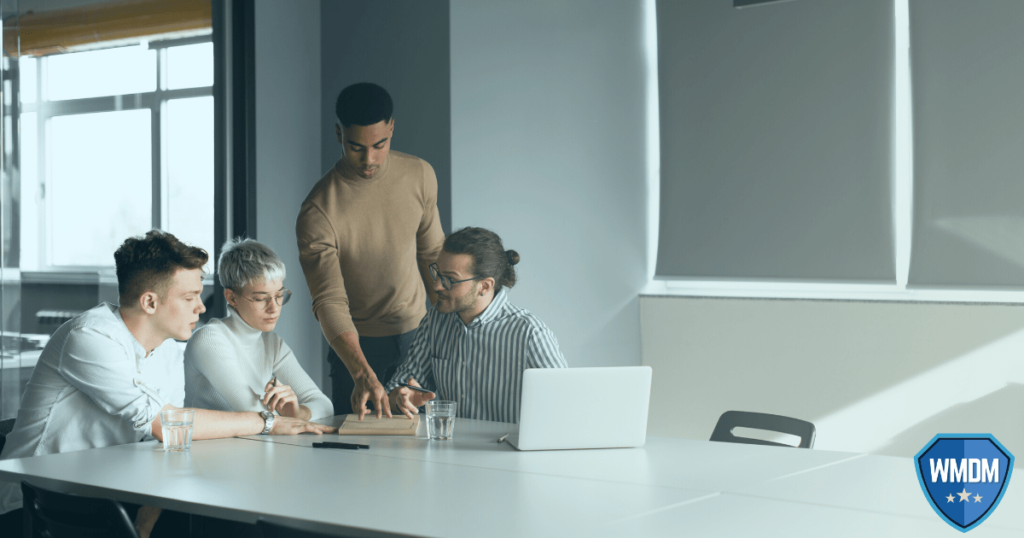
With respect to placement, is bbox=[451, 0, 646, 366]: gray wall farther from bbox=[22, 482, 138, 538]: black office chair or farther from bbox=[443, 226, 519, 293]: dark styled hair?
bbox=[22, 482, 138, 538]: black office chair

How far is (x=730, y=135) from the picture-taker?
4.99 meters

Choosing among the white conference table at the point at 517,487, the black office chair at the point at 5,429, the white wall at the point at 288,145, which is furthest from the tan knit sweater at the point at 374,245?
the black office chair at the point at 5,429

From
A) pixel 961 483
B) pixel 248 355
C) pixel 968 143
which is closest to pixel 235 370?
pixel 248 355

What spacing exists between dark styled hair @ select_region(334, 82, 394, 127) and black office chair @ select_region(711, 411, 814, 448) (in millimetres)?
2087

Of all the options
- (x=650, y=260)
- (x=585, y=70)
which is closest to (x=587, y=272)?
(x=650, y=260)

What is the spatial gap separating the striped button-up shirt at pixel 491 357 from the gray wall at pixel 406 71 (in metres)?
0.86

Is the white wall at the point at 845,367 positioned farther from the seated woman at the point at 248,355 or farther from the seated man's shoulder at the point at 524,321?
the seated woman at the point at 248,355

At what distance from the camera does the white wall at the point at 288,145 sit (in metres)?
3.95

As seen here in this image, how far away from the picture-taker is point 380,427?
2.67 meters

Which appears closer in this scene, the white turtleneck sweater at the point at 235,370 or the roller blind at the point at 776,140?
the white turtleneck sweater at the point at 235,370

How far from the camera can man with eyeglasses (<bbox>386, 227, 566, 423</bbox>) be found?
9.93 ft

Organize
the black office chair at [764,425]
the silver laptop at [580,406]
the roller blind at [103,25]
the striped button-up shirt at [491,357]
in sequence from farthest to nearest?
1. the roller blind at [103,25]
2. the striped button-up shirt at [491,357]
3. the black office chair at [764,425]
4. the silver laptop at [580,406]

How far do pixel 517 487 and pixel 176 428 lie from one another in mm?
1015

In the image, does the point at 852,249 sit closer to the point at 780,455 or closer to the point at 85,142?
the point at 780,455
